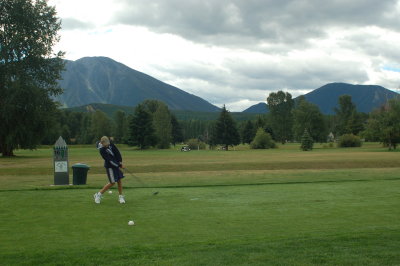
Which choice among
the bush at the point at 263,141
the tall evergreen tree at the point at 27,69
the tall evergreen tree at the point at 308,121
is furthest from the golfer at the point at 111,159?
the tall evergreen tree at the point at 308,121

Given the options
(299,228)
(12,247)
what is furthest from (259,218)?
(12,247)

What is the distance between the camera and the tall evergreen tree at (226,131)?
110m

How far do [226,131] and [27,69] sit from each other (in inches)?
2578

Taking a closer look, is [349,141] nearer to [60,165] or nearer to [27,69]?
[27,69]

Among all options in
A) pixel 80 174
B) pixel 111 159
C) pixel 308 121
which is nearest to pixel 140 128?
pixel 308 121

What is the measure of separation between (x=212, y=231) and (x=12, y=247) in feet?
12.5

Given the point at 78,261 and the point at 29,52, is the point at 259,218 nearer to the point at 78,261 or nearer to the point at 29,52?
the point at 78,261

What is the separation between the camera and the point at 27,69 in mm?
51562

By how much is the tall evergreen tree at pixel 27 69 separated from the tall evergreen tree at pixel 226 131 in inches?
2377

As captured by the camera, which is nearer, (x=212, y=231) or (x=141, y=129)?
(x=212, y=231)

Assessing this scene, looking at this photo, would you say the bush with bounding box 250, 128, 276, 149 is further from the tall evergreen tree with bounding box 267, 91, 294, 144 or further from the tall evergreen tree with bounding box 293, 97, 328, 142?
the tall evergreen tree with bounding box 267, 91, 294, 144

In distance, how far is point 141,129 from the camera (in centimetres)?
10581

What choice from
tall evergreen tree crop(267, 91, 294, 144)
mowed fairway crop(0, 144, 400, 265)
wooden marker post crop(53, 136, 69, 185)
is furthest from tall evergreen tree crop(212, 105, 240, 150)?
mowed fairway crop(0, 144, 400, 265)

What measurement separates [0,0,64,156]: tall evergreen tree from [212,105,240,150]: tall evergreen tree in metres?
60.4
